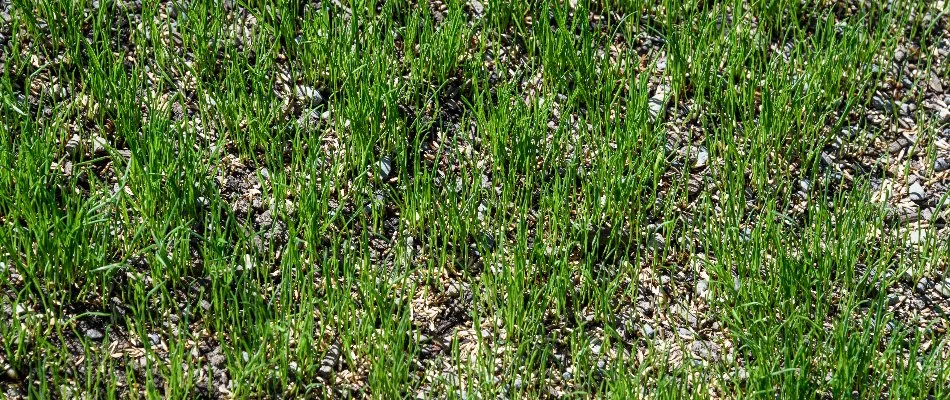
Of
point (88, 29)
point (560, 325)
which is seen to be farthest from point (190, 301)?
point (88, 29)

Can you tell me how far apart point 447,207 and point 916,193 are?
1449mm

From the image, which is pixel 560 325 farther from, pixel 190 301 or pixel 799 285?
pixel 190 301

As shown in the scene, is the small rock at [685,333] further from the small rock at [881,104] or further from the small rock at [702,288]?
the small rock at [881,104]

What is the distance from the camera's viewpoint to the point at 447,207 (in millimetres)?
3203

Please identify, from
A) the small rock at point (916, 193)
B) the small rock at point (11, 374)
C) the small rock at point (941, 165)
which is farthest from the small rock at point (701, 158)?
the small rock at point (11, 374)

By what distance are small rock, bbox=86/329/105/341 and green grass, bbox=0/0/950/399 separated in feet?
0.06

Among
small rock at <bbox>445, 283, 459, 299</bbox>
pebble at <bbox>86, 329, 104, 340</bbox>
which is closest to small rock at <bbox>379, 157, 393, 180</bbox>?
small rock at <bbox>445, 283, 459, 299</bbox>

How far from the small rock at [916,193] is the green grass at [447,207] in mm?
96

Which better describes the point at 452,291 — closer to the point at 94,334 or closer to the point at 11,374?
the point at 94,334

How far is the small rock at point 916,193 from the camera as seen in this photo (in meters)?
3.50

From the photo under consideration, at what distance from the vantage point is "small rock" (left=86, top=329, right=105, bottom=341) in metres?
2.81

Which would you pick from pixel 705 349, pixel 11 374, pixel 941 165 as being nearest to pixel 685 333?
pixel 705 349

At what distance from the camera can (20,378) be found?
2.69 meters

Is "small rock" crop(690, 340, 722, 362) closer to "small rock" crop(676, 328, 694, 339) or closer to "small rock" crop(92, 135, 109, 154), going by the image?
"small rock" crop(676, 328, 694, 339)
